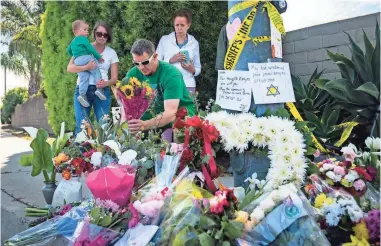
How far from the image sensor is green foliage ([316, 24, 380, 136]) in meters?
3.71

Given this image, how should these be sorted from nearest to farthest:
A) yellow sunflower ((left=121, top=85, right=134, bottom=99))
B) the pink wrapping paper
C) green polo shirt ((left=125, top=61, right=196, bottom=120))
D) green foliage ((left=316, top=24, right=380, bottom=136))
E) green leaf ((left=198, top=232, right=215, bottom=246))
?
green leaf ((left=198, top=232, right=215, bottom=246)) < the pink wrapping paper < yellow sunflower ((left=121, top=85, right=134, bottom=99)) < green polo shirt ((left=125, top=61, right=196, bottom=120)) < green foliage ((left=316, top=24, right=380, bottom=136))

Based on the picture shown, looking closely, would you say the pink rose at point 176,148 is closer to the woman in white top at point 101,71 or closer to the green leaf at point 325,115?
the green leaf at point 325,115

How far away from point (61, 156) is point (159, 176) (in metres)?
0.93

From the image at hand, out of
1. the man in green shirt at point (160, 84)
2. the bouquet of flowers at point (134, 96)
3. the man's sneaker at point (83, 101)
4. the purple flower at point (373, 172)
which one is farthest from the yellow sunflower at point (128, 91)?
the man's sneaker at point (83, 101)

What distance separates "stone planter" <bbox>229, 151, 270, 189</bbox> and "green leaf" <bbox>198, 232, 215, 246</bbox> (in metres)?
0.74

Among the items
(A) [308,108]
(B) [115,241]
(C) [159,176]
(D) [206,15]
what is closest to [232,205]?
(C) [159,176]

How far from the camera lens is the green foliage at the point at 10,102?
970 inches

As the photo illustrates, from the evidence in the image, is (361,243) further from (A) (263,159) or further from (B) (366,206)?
(A) (263,159)

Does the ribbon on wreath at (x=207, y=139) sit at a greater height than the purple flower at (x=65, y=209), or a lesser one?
greater

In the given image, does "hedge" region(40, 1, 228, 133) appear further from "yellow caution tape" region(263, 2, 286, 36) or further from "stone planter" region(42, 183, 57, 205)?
"yellow caution tape" region(263, 2, 286, 36)

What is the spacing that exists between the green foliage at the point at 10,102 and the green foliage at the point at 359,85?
894 inches

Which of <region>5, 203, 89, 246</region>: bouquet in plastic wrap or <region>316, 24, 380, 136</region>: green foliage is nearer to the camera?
<region>5, 203, 89, 246</region>: bouquet in plastic wrap

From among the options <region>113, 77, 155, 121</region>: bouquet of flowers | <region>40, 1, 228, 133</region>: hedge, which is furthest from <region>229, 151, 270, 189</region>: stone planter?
<region>40, 1, 228, 133</region>: hedge

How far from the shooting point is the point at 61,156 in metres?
2.84
